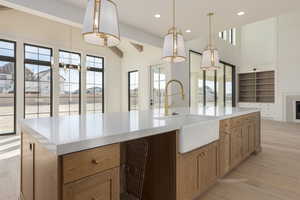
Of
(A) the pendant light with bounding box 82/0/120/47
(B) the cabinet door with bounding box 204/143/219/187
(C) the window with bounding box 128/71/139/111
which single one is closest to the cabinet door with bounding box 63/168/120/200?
(B) the cabinet door with bounding box 204/143/219/187

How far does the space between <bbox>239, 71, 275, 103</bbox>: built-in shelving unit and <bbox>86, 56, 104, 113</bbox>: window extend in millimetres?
7427

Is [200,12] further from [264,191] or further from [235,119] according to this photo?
[264,191]

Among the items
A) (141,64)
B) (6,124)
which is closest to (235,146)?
(141,64)

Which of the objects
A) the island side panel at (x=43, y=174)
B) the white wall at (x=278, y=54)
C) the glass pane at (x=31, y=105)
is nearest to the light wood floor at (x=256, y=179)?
the island side panel at (x=43, y=174)

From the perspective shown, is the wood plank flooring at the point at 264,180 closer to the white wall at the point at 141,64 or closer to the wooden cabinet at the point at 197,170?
the wooden cabinet at the point at 197,170

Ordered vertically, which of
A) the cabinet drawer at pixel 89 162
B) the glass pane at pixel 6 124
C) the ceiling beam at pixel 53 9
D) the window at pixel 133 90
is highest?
the ceiling beam at pixel 53 9

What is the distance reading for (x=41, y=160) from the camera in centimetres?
119

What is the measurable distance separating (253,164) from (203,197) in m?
1.52

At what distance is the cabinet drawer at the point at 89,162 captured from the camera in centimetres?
95

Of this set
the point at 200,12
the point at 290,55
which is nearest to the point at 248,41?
the point at 290,55

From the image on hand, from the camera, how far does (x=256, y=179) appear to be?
98.8 inches

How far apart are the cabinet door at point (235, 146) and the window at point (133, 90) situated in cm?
484

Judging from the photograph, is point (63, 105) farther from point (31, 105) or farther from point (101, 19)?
point (101, 19)

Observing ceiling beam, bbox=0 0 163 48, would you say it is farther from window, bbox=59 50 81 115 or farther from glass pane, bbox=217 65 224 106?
glass pane, bbox=217 65 224 106
